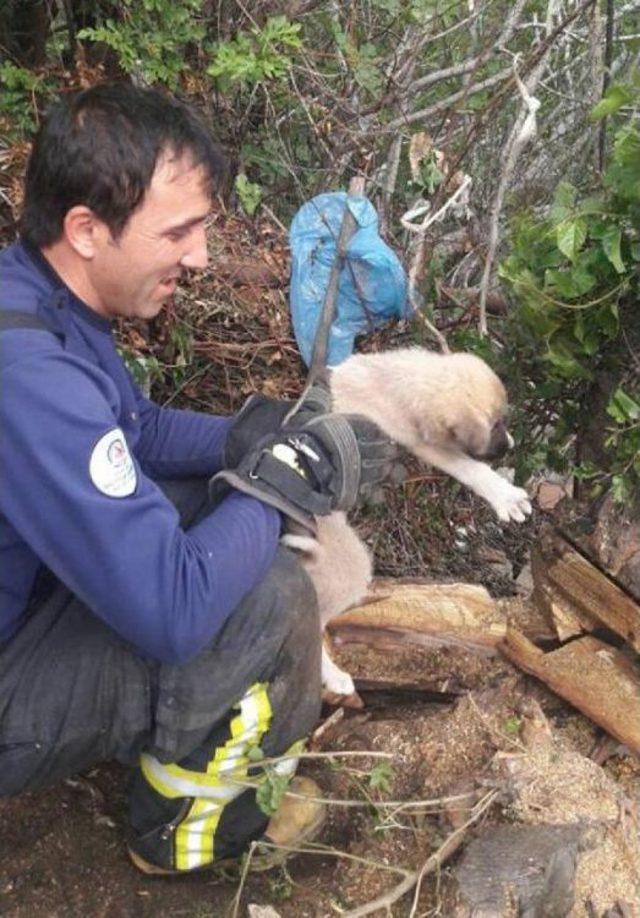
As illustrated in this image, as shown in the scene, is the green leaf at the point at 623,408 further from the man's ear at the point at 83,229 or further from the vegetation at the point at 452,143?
the man's ear at the point at 83,229

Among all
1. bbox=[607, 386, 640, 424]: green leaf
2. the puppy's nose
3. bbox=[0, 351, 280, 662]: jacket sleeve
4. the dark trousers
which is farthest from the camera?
the puppy's nose

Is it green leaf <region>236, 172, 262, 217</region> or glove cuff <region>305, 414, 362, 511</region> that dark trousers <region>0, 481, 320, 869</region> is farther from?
green leaf <region>236, 172, 262, 217</region>

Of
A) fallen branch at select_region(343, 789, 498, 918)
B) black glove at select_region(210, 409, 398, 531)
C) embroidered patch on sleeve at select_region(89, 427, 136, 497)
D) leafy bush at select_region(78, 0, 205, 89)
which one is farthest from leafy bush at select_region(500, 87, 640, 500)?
leafy bush at select_region(78, 0, 205, 89)

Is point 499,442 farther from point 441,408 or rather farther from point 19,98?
point 19,98

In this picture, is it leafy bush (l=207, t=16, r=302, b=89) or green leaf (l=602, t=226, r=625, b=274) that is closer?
green leaf (l=602, t=226, r=625, b=274)

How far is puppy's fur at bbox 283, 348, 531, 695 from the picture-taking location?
9.03ft

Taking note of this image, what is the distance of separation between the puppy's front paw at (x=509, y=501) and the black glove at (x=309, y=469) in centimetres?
47

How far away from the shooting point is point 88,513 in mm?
1867

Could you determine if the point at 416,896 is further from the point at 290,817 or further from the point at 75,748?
the point at 75,748

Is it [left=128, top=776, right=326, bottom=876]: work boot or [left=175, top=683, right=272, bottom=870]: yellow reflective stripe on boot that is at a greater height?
[left=175, top=683, right=272, bottom=870]: yellow reflective stripe on boot

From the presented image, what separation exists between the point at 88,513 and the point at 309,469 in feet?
2.30

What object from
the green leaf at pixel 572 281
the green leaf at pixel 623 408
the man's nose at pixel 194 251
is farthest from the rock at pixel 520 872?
the man's nose at pixel 194 251

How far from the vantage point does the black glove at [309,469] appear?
2.32 m

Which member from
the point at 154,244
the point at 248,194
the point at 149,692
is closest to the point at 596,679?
the point at 149,692
